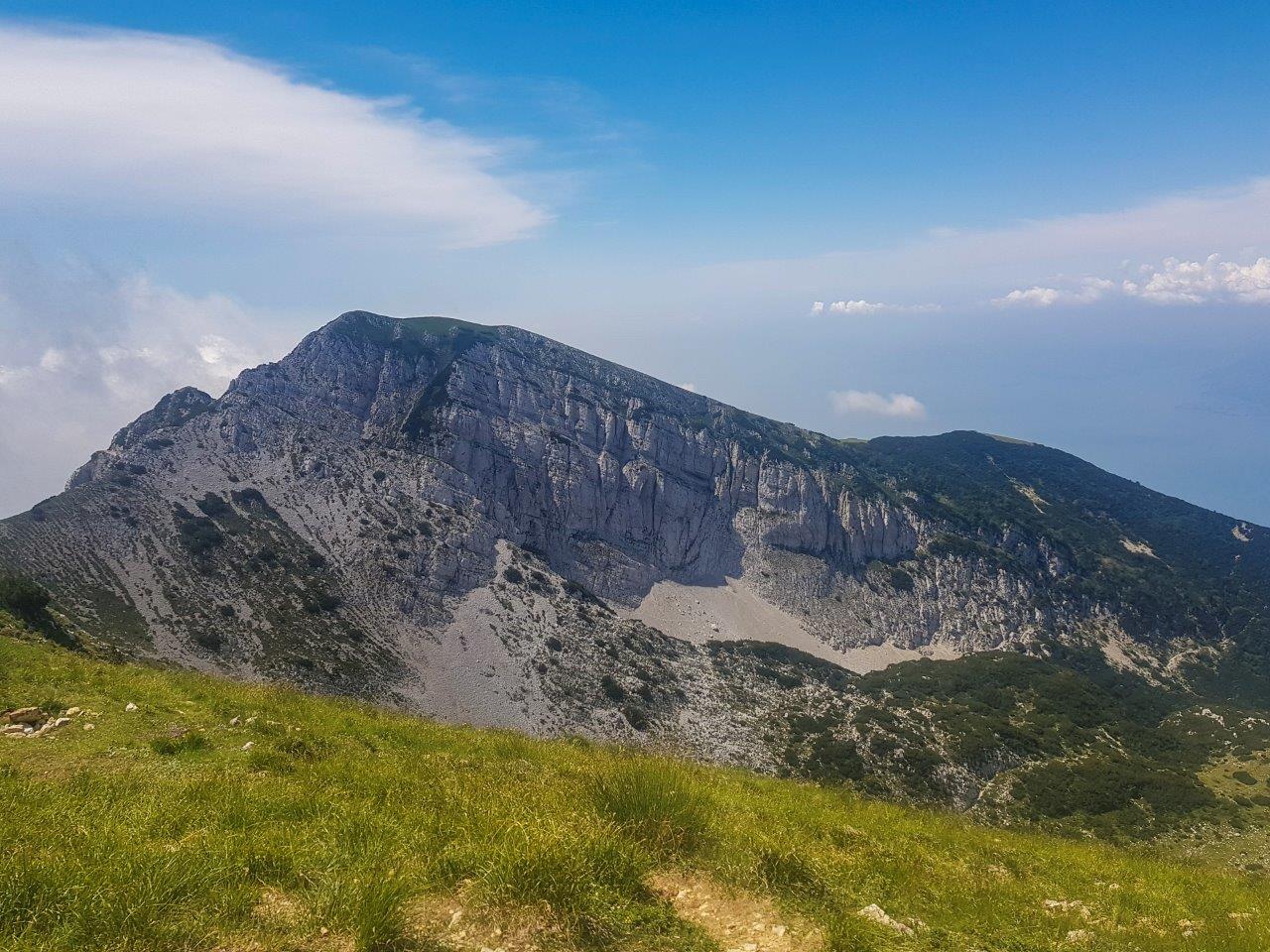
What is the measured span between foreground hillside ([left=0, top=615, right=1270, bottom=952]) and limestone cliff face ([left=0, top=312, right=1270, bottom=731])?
6366 cm

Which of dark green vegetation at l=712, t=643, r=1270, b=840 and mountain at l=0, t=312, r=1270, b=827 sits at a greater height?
mountain at l=0, t=312, r=1270, b=827

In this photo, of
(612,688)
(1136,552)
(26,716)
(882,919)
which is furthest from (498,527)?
(1136,552)

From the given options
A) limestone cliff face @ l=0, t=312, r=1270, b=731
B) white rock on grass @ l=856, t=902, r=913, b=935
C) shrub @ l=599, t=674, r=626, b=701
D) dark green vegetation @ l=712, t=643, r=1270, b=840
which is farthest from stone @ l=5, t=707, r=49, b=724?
shrub @ l=599, t=674, r=626, b=701

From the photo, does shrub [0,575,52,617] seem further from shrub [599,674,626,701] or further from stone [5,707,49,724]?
shrub [599,674,626,701]

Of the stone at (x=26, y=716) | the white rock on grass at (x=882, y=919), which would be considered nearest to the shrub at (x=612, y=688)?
the stone at (x=26, y=716)

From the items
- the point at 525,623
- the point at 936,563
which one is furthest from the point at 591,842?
the point at 936,563

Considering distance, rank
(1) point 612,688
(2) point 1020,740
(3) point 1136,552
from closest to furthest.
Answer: (2) point 1020,740
(1) point 612,688
(3) point 1136,552

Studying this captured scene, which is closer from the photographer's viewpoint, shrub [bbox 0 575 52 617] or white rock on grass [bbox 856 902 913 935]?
white rock on grass [bbox 856 902 913 935]

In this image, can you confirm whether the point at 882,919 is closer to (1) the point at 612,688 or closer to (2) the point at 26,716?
(2) the point at 26,716

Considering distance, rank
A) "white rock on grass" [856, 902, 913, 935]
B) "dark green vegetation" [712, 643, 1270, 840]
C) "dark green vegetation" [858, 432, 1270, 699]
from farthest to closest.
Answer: "dark green vegetation" [858, 432, 1270, 699], "dark green vegetation" [712, 643, 1270, 840], "white rock on grass" [856, 902, 913, 935]

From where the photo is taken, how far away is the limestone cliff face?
72.4 meters

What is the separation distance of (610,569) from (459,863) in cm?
11409

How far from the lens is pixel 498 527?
354ft

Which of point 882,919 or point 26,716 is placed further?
point 26,716
